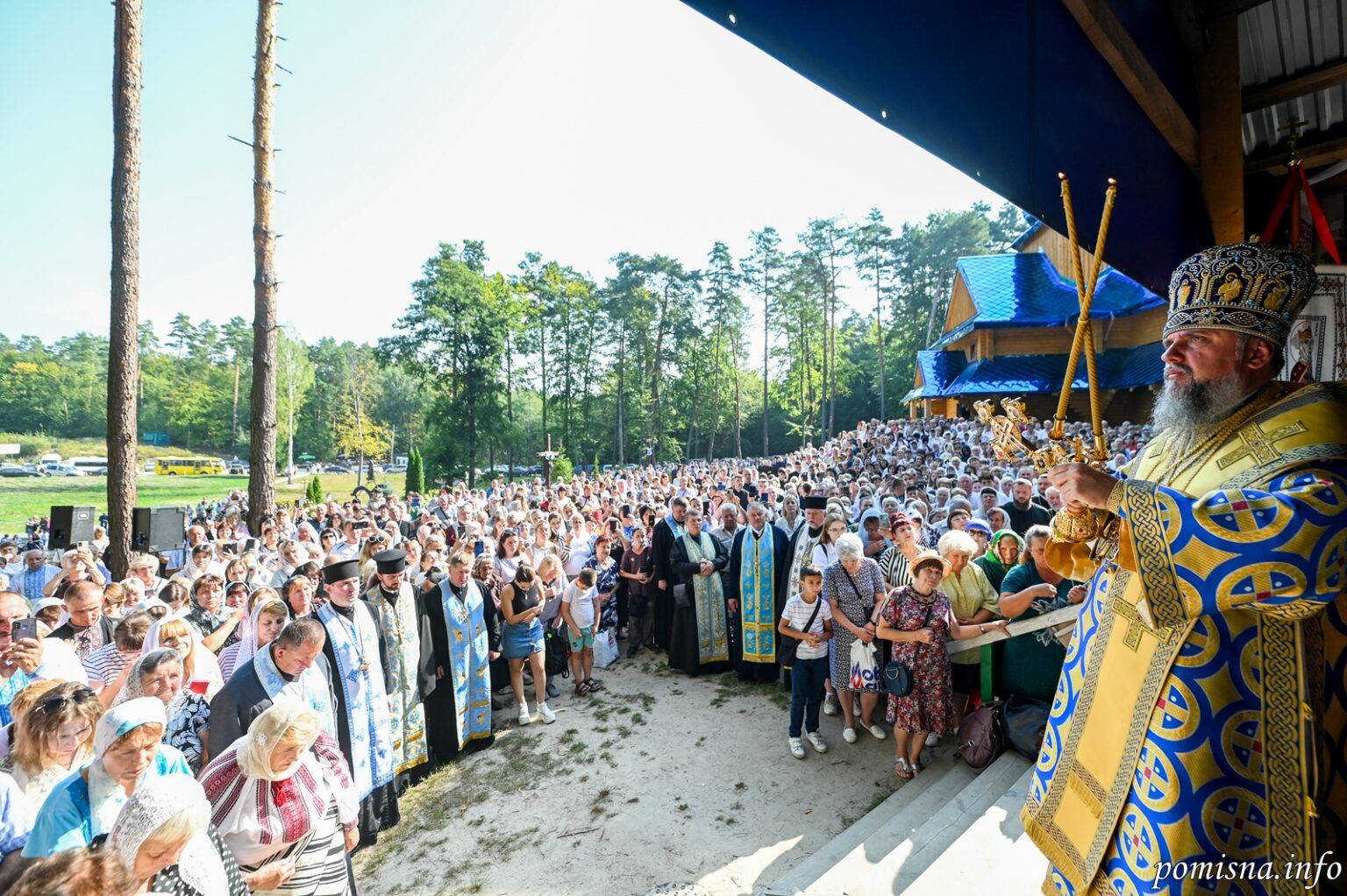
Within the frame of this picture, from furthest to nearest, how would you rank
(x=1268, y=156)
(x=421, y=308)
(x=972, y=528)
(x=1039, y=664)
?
(x=421, y=308) → (x=972, y=528) → (x=1039, y=664) → (x=1268, y=156)

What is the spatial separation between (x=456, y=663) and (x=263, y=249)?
8206mm

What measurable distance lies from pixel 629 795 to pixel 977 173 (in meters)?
5.07

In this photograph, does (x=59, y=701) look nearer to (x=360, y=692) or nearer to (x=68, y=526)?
(x=360, y=692)

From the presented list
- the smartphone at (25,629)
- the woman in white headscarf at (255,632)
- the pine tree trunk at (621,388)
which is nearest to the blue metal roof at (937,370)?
the pine tree trunk at (621,388)

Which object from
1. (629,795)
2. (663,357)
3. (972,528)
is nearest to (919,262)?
(663,357)

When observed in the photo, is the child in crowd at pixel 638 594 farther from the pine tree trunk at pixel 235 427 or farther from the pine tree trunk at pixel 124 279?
the pine tree trunk at pixel 235 427

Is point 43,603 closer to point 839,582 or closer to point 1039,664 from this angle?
point 839,582

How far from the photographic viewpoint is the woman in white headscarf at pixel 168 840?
2.02 m

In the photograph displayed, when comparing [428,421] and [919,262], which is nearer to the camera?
[428,421]

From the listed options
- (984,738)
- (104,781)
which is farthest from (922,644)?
(104,781)

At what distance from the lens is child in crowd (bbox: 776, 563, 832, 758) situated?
17.9ft

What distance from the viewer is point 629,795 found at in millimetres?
5082

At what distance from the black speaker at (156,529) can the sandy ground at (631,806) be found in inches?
244

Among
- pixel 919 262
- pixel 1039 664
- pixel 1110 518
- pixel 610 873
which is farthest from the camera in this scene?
pixel 919 262
